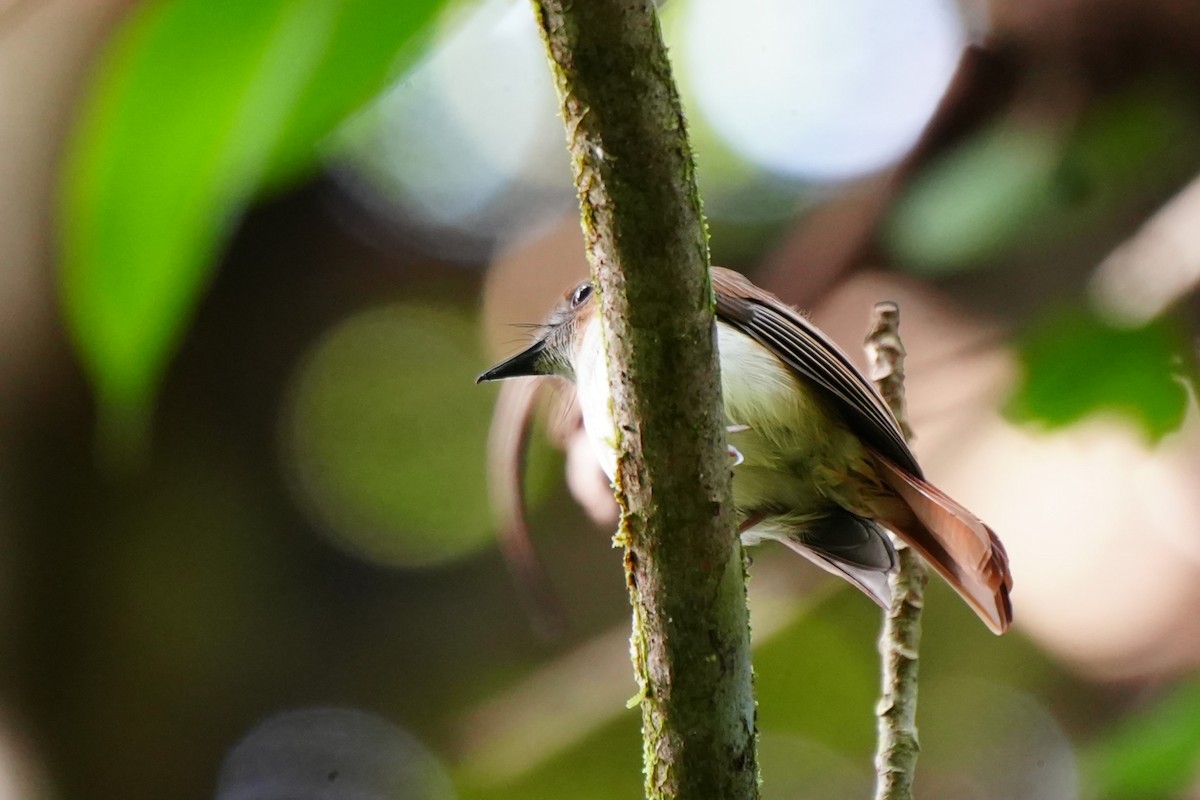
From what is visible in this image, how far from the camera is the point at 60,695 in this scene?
2.54 meters

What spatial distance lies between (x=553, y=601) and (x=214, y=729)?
1.05 metres

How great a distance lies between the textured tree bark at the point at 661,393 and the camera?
0.85 m

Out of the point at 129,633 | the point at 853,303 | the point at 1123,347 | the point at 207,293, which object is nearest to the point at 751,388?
the point at 1123,347

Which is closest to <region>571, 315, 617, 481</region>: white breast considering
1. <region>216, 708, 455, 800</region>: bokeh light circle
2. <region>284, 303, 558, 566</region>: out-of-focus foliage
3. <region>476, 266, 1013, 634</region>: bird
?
<region>476, 266, 1013, 634</region>: bird

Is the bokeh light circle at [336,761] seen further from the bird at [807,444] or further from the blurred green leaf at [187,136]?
the blurred green leaf at [187,136]

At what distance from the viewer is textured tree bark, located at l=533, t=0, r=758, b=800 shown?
2.80 ft

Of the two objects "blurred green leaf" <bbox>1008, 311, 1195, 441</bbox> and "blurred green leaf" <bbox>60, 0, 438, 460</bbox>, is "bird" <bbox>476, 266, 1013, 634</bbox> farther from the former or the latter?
"blurred green leaf" <bbox>60, 0, 438, 460</bbox>

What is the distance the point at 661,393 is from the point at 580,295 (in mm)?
953

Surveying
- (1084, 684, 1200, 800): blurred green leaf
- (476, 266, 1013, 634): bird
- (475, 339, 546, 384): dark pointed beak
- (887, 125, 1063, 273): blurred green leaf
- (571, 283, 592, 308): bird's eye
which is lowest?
(1084, 684, 1200, 800): blurred green leaf

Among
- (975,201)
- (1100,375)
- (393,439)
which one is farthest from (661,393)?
(393,439)

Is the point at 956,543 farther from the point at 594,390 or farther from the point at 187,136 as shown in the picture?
the point at 187,136

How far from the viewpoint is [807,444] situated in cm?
170

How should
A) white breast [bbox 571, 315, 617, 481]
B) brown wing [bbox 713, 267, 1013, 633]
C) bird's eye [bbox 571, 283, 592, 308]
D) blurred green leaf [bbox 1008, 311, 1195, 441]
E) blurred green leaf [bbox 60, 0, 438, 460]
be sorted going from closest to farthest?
blurred green leaf [bbox 60, 0, 438, 460] < brown wing [bbox 713, 267, 1013, 633] < white breast [bbox 571, 315, 617, 481] < blurred green leaf [bbox 1008, 311, 1195, 441] < bird's eye [bbox 571, 283, 592, 308]

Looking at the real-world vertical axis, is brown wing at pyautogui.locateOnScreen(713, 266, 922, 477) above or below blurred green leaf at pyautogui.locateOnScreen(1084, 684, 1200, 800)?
above
